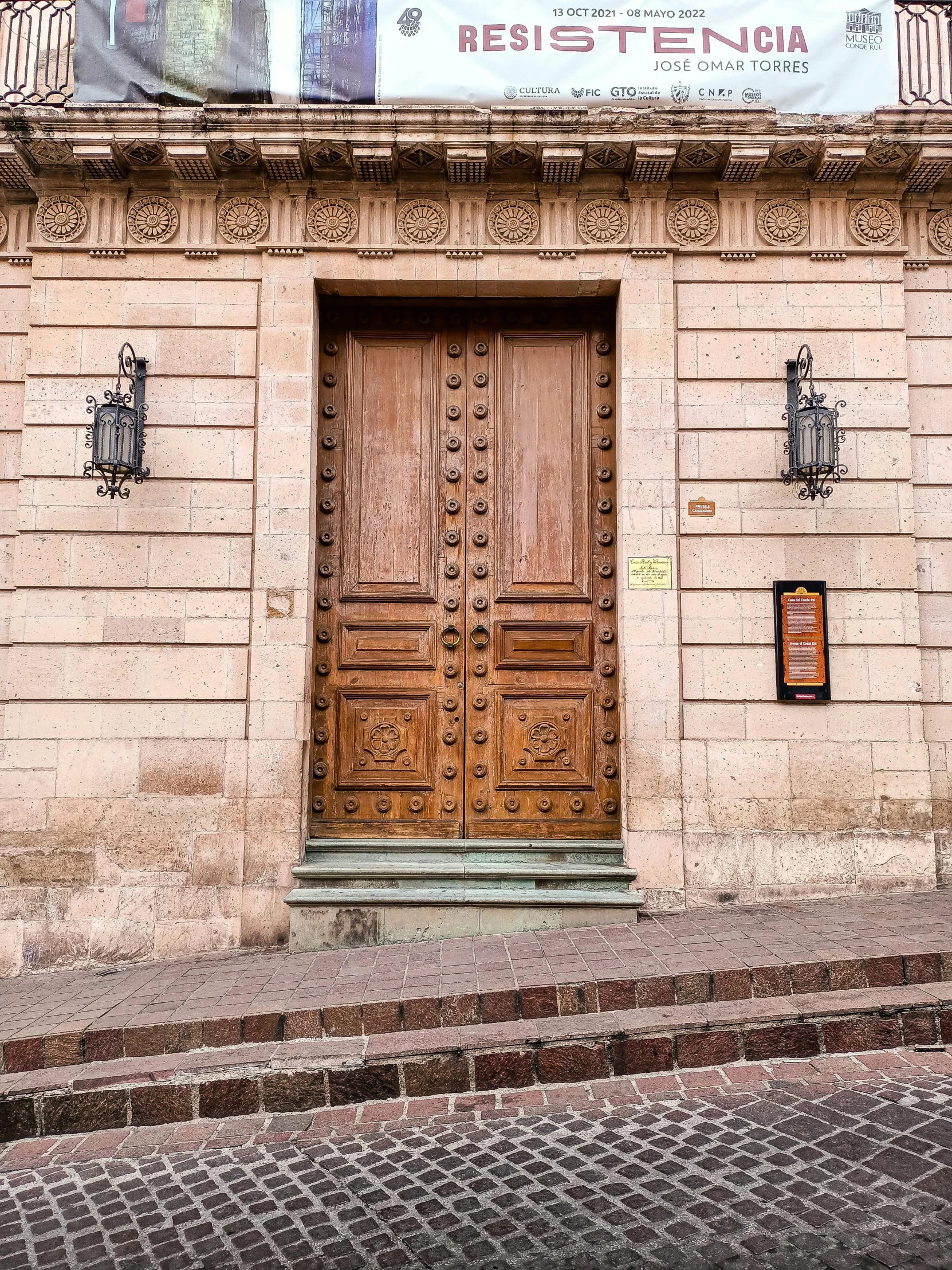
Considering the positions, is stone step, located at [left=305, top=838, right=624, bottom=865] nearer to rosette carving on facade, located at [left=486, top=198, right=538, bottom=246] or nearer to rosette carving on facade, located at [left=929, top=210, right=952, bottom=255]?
rosette carving on facade, located at [left=486, top=198, right=538, bottom=246]

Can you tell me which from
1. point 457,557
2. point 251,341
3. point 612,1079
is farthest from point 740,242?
point 612,1079

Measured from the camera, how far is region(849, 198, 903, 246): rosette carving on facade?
6.95m

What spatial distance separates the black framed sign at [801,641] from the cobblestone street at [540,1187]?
2877 millimetres

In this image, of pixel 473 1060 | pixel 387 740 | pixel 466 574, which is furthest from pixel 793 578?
pixel 473 1060

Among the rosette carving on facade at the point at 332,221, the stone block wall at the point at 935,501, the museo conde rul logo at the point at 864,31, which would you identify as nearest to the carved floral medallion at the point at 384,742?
the rosette carving on facade at the point at 332,221

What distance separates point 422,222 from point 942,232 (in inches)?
175

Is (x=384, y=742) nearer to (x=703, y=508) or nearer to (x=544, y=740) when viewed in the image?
(x=544, y=740)

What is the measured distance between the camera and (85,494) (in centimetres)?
673

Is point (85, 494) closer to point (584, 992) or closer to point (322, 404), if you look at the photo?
point (322, 404)

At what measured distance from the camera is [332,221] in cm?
695

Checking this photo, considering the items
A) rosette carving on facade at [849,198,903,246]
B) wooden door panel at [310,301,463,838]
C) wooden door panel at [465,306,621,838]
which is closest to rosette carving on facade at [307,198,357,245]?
wooden door panel at [310,301,463,838]

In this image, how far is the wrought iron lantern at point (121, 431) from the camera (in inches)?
249

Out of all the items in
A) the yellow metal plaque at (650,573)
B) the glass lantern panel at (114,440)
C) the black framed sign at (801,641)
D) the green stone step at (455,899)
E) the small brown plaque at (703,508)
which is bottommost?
the green stone step at (455,899)

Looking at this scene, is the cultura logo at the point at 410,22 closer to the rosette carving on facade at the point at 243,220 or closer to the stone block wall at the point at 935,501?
the rosette carving on facade at the point at 243,220
